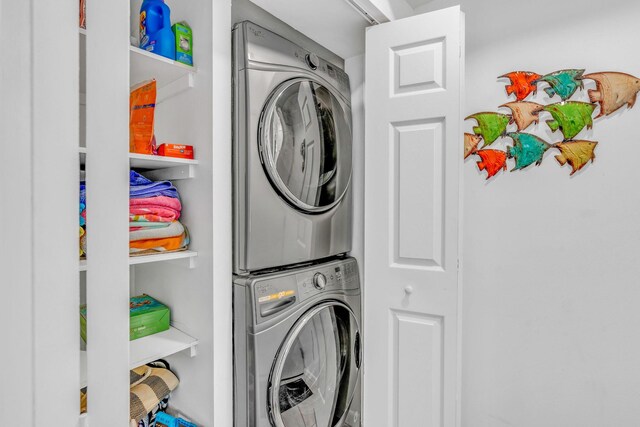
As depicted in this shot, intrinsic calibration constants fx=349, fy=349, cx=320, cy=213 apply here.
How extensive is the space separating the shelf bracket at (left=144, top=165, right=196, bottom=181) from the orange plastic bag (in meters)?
0.12

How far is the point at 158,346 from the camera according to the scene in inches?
44.7

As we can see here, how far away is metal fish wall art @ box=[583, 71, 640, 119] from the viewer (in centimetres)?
139

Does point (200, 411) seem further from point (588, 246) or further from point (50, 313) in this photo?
point (588, 246)

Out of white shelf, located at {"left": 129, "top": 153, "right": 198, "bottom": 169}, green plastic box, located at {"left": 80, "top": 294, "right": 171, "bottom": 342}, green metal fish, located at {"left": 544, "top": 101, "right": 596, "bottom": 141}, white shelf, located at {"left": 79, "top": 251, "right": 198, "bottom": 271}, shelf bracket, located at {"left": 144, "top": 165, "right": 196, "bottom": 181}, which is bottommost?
green plastic box, located at {"left": 80, "top": 294, "right": 171, "bottom": 342}

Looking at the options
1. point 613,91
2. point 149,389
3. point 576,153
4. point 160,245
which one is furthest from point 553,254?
point 149,389

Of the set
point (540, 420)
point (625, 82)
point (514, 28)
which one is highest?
point (514, 28)

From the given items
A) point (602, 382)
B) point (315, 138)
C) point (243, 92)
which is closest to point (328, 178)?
point (315, 138)

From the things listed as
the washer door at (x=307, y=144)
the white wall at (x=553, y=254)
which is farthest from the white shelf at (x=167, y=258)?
the white wall at (x=553, y=254)

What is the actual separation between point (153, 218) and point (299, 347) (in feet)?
2.52

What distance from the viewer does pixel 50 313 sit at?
0.44m

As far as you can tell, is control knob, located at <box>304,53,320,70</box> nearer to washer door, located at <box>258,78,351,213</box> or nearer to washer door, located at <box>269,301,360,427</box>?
washer door, located at <box>258,78,351,213</box>

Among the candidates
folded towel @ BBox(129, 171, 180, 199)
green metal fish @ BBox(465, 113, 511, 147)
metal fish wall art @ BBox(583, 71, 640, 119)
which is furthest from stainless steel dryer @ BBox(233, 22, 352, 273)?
metal fish wall art @ BBox(583, 71, 640, 119)

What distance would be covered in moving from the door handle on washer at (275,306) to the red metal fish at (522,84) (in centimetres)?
136

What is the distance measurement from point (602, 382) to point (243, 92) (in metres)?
1.87
